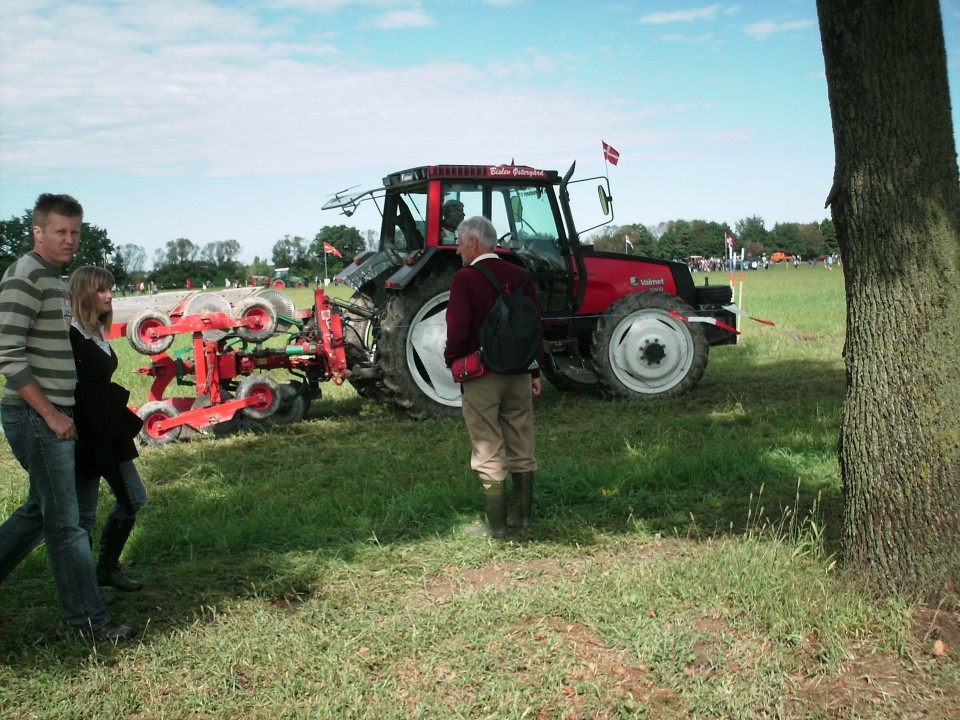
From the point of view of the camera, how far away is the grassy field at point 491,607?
127 inches

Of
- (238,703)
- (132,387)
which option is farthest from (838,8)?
(132,387)

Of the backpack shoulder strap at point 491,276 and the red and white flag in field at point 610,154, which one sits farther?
the red and white flag in field at point 610,154

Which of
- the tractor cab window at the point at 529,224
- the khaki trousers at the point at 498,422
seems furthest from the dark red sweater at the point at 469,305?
the tractor cab window at the point at 529,224

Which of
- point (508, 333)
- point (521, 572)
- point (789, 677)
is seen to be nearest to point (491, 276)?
point (508, 333)

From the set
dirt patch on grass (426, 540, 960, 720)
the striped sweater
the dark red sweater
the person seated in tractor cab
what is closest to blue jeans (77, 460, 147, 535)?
the striped sweater

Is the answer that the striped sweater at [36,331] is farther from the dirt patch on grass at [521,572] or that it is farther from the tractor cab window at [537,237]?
the tractor cab window at [537,237]

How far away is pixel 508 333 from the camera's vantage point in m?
4.68

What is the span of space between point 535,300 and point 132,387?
7937 millimetres

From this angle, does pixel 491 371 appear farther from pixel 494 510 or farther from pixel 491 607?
pixel 491 607

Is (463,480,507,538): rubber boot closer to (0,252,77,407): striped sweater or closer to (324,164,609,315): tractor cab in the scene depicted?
(0,252,77,407): striped sweater

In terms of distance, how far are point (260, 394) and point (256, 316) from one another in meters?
0.69

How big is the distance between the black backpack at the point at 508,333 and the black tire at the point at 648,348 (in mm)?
4285

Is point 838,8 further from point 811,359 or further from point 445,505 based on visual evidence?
point 811,359

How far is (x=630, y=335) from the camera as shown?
9055mm
